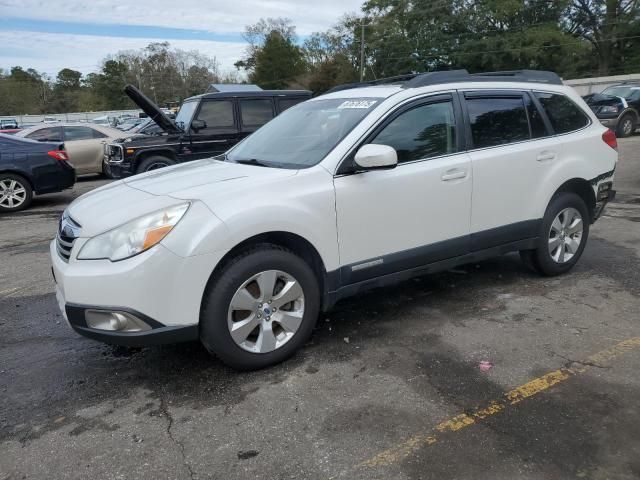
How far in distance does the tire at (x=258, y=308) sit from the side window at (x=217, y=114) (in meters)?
7.22

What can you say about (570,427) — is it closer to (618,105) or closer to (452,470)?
(452,470)

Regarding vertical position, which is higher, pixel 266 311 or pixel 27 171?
pixel 27 171

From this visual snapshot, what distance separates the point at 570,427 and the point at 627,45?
5824cm

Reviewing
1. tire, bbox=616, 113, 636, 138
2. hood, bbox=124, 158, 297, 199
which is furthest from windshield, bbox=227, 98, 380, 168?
tire, bbox=616, 113, 636, 138

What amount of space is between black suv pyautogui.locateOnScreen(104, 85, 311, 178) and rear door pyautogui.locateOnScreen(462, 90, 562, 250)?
21.2 feet

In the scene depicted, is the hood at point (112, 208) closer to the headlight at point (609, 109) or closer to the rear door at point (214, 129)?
the rear door at point (214, 129)

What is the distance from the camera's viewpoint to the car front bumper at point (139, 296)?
2916 mm

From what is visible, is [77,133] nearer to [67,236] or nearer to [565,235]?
[67,236]

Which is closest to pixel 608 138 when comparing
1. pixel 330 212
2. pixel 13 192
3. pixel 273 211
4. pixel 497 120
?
pixel 497 120

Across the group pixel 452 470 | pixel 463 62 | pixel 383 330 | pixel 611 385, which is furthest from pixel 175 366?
pixel 463 62

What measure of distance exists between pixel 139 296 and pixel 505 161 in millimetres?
3021

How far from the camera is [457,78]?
424 cm

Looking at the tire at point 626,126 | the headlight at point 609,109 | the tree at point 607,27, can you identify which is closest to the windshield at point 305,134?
the headlight at point 609,109

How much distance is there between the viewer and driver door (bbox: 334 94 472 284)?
3.60 m
